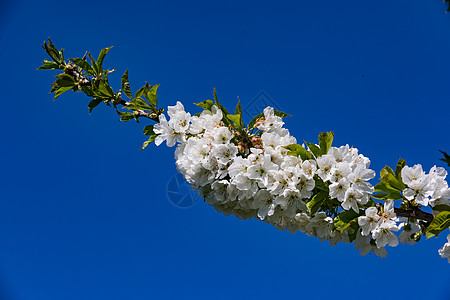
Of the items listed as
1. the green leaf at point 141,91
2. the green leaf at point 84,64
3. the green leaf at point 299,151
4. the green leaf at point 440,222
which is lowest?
the green leaf at point 440,222

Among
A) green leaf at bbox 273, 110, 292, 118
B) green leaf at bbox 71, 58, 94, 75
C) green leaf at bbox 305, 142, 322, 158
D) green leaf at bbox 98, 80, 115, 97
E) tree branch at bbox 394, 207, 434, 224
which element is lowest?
tree branch at bbox 394, 207, 434, 224

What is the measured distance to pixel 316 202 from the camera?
2262 millimetres

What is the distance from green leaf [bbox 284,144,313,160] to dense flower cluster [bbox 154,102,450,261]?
0.04 metres

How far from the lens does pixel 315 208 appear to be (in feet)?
7.41

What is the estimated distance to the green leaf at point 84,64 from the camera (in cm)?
285

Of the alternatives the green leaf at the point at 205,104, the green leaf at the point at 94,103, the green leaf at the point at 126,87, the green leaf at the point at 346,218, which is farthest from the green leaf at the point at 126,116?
the green leaf at the point at 346,218

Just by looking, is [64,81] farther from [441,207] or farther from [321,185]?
[441,207]

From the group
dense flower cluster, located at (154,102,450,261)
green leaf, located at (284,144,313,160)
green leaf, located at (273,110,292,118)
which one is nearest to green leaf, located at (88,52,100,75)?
dense flower cluster, located at (154,102,450,261)

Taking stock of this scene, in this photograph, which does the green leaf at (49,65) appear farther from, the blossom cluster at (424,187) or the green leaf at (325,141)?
A: the blossom cluster at (424,187)

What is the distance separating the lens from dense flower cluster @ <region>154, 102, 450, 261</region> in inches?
83.9

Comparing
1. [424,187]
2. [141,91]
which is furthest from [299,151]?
[141,91]

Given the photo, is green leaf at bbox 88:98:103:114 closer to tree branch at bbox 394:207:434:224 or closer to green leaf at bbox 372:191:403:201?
green leaf at bbox 372:191:403:201

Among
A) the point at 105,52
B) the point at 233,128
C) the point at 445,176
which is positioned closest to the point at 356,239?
the point at 445,176

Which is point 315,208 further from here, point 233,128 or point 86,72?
point 86,72
